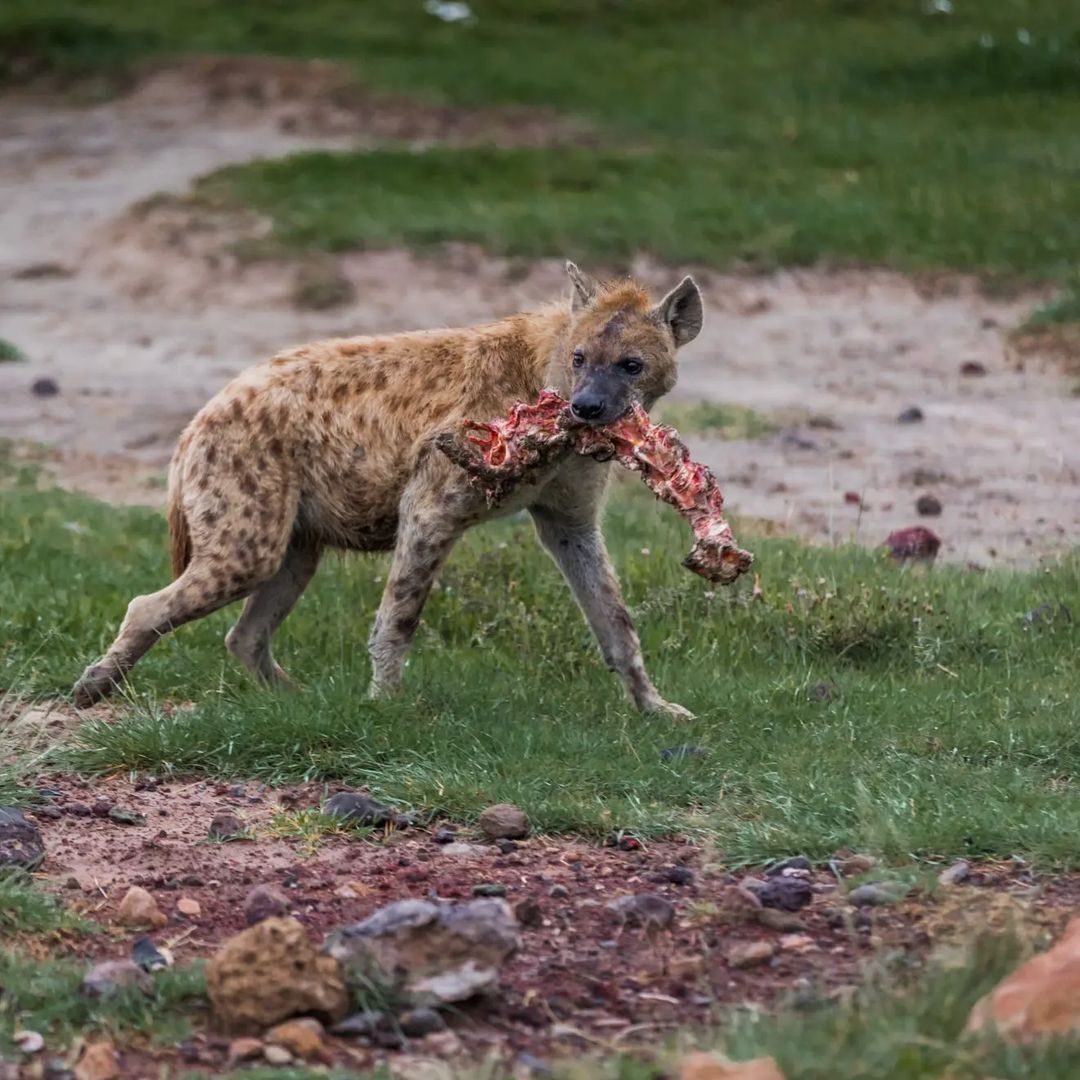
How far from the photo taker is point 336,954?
10.8ft

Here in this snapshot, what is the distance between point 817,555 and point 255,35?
39.9 ft

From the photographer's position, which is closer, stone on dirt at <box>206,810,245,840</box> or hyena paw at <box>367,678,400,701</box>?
stone on dirt at <box>206,810,245,840</box>

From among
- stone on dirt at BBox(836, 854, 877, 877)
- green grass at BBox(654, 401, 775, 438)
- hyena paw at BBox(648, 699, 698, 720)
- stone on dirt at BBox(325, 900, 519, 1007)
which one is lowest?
green grass at BBox(654, 401, 775, 438)

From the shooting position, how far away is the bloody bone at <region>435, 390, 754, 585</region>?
488cm

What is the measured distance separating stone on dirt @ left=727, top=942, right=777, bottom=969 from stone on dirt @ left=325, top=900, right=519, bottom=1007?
41cm

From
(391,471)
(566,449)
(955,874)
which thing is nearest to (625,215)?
(391,471)

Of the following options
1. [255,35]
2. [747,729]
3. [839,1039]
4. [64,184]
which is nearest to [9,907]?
[839,1039]

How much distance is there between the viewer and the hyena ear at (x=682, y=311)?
539 centimetres

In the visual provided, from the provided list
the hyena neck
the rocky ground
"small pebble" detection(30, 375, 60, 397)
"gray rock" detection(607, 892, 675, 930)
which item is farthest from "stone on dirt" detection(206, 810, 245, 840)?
"small pebble" detection(30, 375, 60, 397)

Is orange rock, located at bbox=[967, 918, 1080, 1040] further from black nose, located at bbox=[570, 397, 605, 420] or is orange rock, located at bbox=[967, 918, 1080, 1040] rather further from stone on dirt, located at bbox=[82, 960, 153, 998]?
black nose, located at bbox=[570, 397, 605, 420]

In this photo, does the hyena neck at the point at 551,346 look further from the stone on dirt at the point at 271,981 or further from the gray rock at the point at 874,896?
the stone on dirt at the point at 271,981

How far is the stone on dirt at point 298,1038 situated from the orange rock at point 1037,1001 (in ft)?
3.27

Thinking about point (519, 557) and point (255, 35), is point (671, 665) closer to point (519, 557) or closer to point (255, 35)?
point (519, 557)

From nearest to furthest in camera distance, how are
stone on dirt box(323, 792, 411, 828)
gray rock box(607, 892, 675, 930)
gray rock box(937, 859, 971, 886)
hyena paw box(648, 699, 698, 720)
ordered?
gray rock box(607, 892, 675, 930)
gray rock box(937, 859, 971, 886)
stone on dirt box(323, 792, 411, 828)
hyena paw box(648, 699, 698, 720)
